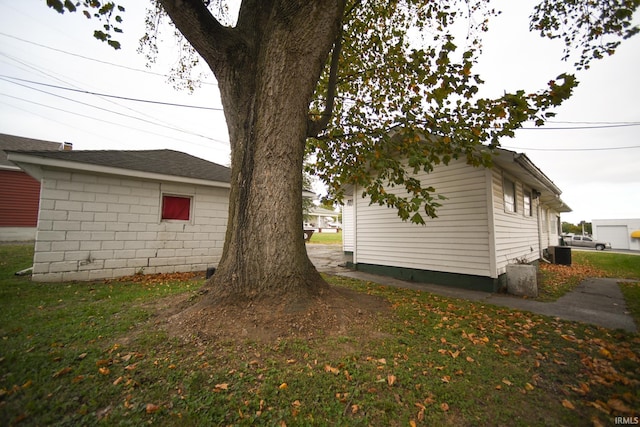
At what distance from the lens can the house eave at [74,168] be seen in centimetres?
521

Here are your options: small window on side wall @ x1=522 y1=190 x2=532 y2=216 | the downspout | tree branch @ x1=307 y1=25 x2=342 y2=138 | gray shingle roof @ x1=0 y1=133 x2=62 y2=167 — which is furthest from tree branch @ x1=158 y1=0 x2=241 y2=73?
gray shingle roof @ x1=0 y1=133 x2=62 y2=167

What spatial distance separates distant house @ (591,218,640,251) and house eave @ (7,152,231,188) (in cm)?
5130

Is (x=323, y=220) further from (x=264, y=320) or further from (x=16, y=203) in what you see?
(x=264, y=320)

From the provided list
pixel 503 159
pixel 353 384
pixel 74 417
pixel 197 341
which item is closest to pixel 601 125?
pixel 503 159

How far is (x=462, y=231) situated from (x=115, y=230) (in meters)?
9.51

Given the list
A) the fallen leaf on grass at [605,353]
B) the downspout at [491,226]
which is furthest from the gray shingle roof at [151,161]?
the fallen leaf on grass at [605,353]

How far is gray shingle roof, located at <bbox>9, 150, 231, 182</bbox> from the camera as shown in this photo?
5.85 metres

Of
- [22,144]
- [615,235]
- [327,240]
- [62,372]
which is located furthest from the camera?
[615,235]

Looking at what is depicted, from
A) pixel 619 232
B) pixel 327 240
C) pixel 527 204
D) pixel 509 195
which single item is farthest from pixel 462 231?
pixel 619 232

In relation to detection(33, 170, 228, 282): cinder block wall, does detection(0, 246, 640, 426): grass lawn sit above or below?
below

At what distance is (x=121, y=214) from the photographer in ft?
21.1

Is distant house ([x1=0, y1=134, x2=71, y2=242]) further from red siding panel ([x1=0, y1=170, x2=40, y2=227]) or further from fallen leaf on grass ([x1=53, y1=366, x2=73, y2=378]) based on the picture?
fallen leaf on grass ([x1=53, y1=366, x2=73, y2=378])

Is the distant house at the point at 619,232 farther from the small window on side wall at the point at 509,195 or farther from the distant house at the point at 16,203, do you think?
the distant house at the point at 16,203

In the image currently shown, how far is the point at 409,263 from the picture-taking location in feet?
24.4
